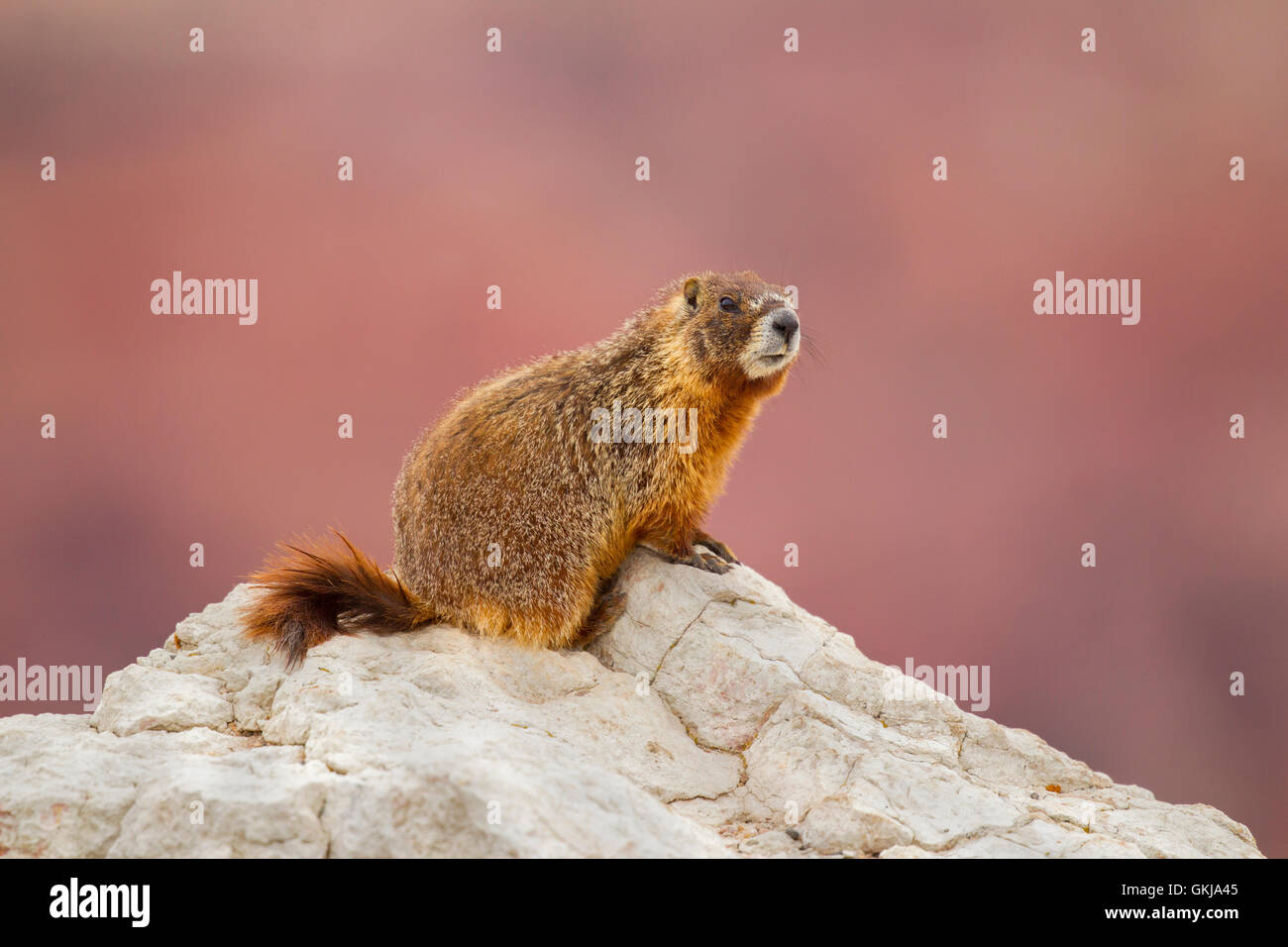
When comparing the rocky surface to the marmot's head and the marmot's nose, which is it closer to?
the marmot's head

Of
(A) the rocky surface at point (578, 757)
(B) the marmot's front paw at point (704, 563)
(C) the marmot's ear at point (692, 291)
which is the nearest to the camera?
(A) the rocky surface at point (578, 757)

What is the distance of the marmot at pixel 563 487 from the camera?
17.3ft

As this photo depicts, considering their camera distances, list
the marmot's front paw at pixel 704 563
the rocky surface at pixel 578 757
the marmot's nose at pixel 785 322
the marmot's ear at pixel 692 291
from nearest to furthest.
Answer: the rocky surface at pixel 578 757, the marmot's nose at pixel 785 322, the marmot's front paw at pixel 704 563, the marmot's ear at pixel 692 291

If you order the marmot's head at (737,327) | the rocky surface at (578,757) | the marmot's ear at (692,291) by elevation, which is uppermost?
the marmot's ear at (692,291)

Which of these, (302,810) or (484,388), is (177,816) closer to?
(302,810)

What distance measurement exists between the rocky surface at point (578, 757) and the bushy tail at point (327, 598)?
0.14m

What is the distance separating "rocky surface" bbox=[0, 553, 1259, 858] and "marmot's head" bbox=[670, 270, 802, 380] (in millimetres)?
1116

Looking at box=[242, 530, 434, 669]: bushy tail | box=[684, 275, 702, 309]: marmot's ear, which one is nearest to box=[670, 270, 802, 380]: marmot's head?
box=[684, 275, 702, 309]: marmot's ear

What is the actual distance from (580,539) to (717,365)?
1160mm

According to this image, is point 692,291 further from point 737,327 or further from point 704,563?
point 704,563

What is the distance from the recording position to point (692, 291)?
577 centimetres

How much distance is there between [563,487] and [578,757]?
153cm

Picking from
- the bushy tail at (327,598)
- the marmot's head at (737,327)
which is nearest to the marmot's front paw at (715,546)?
the marmot's head at (737,327)

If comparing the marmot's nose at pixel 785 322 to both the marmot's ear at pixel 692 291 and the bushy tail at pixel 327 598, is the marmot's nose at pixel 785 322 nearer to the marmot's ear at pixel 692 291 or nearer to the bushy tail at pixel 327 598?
the marmot's ear at pixel 692 291
